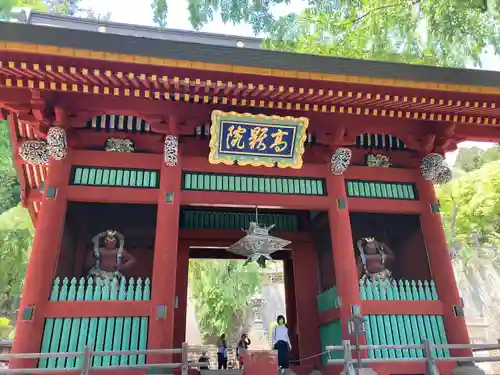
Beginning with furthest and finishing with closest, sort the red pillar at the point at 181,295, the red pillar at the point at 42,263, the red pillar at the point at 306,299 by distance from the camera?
the red pillar at the point at 181,295 → the red pillar at the point at 306,299 → the red pillar at the point at 42,263

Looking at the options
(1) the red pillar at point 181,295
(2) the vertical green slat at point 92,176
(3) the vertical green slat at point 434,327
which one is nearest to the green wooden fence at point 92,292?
(2) the vertical green slat at point 92,176

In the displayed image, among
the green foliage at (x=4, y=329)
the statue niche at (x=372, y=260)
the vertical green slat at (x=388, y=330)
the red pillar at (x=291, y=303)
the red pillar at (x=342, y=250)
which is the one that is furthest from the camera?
the green foliage at (x=4, y=329)

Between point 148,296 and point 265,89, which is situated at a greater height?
point 265,89

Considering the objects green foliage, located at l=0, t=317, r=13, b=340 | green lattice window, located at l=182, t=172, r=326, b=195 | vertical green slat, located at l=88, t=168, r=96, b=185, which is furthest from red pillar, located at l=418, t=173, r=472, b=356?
green foliage, located at l=0, t=317, r=13, b=340

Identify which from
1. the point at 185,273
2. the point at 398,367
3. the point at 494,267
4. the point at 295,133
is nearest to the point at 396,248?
the point at 398,367

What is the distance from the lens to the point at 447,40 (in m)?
9.46

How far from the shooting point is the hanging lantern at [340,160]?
24.7 feet

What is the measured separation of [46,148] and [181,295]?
14.2 ft

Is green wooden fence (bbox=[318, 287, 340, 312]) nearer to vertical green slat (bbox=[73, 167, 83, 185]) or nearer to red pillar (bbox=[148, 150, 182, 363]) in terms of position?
red pillar (bbox=[148, 150, 182, 363])

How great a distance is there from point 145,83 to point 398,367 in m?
6.27

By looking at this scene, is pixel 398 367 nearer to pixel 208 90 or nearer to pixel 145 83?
pixel 208 90

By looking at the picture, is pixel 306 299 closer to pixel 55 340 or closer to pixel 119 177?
pixel 119 177

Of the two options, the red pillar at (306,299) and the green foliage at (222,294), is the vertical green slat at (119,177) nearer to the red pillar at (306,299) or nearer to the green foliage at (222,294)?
the red pillar at (306,299)

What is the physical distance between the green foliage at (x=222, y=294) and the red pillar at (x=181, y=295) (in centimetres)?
1619
